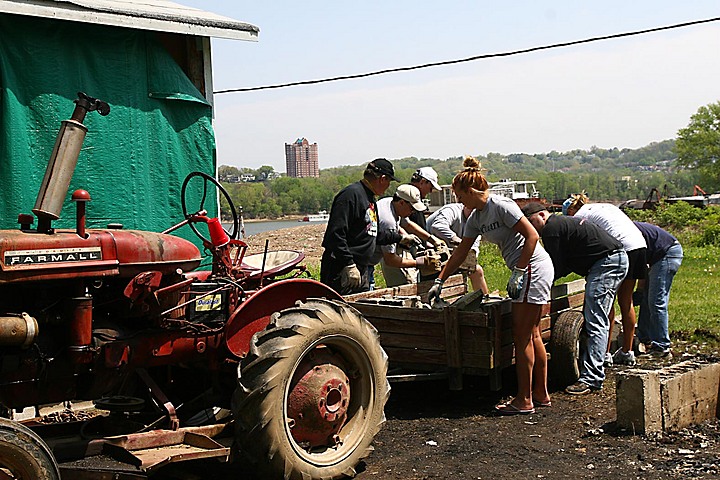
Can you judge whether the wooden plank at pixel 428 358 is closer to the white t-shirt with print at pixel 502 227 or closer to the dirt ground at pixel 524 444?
the dirt ground at pixel 524 444

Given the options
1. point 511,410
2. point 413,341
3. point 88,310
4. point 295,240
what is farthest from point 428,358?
point 295,240

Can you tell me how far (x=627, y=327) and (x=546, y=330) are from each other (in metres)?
1.31

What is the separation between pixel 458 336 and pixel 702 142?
98.4 meters

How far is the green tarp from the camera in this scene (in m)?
7.25

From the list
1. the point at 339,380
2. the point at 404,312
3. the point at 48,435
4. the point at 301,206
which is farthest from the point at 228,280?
the point at 301,206

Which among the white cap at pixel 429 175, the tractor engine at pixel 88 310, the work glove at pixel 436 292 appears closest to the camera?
the tractor engine at pixel 88 310

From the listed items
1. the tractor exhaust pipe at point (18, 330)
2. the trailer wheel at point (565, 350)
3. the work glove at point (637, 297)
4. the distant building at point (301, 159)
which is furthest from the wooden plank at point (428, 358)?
the distant building at point (301, 159)

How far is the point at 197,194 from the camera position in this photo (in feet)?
28.1

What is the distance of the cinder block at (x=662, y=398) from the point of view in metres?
6.08

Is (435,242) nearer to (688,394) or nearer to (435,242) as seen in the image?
(435,242)

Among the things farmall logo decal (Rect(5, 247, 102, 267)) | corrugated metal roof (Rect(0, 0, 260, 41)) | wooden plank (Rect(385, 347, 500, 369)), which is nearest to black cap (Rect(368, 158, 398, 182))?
wooden plank (Rect(385, 347, 500, 369))

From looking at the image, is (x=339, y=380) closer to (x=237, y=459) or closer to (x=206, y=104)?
(x=237, y=459)

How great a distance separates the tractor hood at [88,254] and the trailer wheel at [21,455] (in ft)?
2.37

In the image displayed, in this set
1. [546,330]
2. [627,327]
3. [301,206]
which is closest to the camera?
[546,330]
